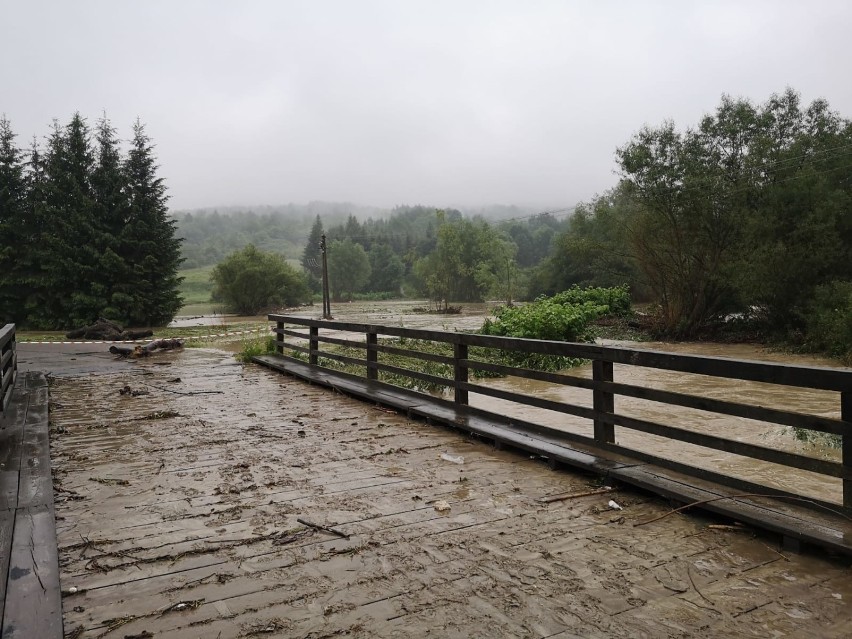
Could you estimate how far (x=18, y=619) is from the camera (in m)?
2.50

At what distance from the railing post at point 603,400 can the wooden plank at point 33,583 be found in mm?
3544

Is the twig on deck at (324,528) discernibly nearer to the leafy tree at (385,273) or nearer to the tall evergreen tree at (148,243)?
the tall evergreen tree at (148,243)

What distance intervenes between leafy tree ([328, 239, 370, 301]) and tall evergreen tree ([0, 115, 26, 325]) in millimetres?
68445

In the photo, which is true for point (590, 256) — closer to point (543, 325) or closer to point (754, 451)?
point (543, 325)

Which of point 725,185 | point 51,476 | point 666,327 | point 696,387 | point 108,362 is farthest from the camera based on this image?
point 666,327

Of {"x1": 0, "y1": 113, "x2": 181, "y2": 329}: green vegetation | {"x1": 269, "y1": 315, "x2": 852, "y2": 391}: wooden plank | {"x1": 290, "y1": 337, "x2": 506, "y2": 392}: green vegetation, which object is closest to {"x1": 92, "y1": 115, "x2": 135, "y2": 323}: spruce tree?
{"x1": 0, "y1": 113, "x2": 181, "y2": 329}: green vegetation

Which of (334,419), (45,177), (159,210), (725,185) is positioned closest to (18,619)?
(334,419)

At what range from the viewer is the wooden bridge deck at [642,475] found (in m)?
3.16

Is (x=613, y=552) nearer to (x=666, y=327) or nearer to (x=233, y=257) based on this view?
(x=666, y=327)

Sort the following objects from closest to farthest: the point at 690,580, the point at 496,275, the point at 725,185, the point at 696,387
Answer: the point at 690,580 < the point at 696,387 < the point at 725,185 < the point at 496,275

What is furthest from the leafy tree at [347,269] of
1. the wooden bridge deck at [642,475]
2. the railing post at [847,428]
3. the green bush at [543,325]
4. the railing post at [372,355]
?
the railing post at [847,428]

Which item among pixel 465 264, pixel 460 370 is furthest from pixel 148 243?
pixel 465 264

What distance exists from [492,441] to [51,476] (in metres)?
3.51

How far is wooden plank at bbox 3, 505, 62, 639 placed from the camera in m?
2.45
